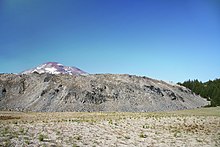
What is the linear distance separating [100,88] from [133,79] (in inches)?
730

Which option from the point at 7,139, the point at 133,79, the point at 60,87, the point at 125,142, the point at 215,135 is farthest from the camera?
the point at 133,79

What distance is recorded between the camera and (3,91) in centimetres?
7506

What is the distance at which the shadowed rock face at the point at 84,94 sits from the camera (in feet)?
229

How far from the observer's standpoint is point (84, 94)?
246ft

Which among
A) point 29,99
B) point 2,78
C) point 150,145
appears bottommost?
point 150,145

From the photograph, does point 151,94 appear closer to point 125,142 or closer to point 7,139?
point 125,142

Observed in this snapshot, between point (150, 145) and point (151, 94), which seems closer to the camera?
point (150, 145)

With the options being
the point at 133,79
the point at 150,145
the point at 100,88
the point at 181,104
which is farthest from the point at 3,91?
the point at 150,145

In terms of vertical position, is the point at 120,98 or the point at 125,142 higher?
the point at 120,98

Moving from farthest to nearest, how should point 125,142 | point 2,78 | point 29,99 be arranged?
point 2,78 < point 29,99 < point 125,142

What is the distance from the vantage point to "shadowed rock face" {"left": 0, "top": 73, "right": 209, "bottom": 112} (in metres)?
69.8

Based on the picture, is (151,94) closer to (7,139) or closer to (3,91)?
(3,91)

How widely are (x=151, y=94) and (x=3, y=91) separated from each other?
161 feet

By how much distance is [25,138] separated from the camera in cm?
1878
